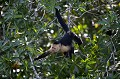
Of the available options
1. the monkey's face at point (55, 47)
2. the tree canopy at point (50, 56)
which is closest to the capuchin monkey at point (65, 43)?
the monkey's face at point (55, 47)

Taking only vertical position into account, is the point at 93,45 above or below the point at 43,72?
above

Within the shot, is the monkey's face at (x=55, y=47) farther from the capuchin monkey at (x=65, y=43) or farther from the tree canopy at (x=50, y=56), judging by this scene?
the tree canopy at (x=50, y=56)

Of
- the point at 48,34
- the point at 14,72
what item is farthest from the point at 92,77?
the point at 48,34

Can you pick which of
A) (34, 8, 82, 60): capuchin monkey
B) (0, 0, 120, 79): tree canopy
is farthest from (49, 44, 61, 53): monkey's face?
(0, 0, 120, 79): tree canopy

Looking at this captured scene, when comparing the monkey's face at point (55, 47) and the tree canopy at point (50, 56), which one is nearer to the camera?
the tree canopy at point (50, 56)

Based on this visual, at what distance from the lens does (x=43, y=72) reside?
9.75 feet

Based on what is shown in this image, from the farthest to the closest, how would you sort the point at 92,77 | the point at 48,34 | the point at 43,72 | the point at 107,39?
the point at 48,34 < the point at 43,72 < the point at 107,39 < the point at 92,77

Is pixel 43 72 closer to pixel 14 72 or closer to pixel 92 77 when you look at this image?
pixel 14 72

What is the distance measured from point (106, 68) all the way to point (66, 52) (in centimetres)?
71

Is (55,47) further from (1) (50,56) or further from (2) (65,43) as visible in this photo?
(1) (50,56)

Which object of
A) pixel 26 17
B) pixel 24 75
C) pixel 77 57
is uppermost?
pixel 26 17

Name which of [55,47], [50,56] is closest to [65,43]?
[55,47]

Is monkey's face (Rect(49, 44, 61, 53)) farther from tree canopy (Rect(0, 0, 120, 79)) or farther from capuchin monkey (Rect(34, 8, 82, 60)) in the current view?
tree canopy (Rect(0, 0, 120, 79))

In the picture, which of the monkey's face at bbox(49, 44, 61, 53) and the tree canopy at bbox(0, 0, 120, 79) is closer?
the tree canopy at bbox(0, 0, 120, 79)
